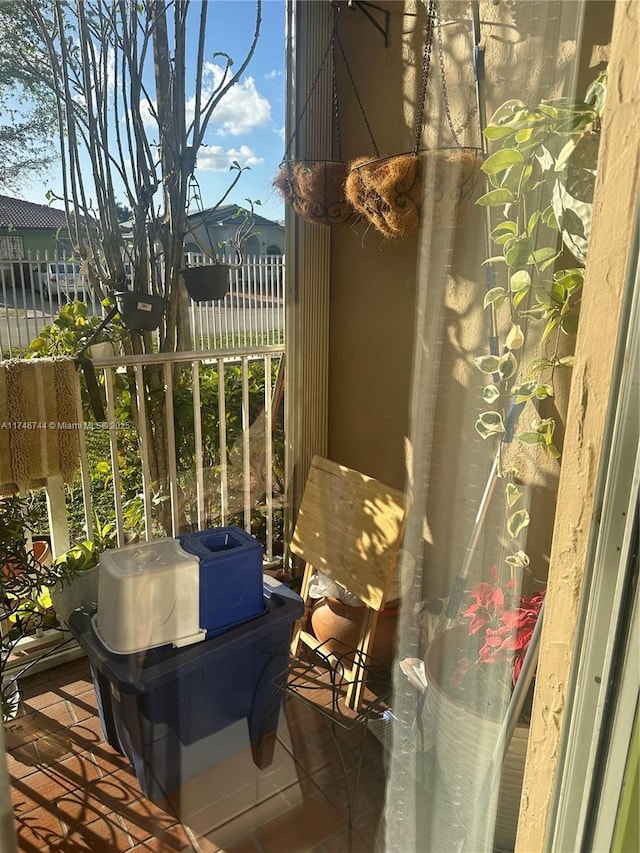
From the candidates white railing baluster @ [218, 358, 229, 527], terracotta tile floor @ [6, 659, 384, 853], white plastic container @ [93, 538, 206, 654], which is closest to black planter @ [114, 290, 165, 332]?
white railing baluster @ [218, 358, 229, 527]

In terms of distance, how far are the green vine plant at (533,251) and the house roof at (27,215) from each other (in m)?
0.77

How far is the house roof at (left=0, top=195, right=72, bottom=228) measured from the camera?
Result: 1021 millimetres

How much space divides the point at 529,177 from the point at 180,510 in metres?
1.30

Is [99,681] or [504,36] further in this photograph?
[99,681]

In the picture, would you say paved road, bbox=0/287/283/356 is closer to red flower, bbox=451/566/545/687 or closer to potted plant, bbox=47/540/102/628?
potted plant, bbox=47/540/102/628

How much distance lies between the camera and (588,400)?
0.69 metres

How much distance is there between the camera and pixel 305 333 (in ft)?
6.57

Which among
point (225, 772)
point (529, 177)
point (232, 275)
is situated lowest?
point (225, 772)

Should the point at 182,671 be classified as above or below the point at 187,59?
below

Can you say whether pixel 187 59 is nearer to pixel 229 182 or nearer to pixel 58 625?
pixel 229 182

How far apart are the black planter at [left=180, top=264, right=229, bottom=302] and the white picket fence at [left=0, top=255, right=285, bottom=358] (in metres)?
0.02

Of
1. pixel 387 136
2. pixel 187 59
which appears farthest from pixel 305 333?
pixel 187 59

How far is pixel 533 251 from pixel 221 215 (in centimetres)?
82

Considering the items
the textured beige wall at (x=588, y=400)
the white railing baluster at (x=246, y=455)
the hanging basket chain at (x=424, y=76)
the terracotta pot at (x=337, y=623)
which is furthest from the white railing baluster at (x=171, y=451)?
the textured beige wall at (x=588, y=400)
